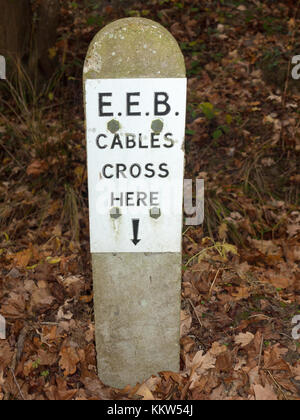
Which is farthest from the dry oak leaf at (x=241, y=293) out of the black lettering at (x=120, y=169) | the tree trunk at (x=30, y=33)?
the tree trunk at (x=30, y=33)

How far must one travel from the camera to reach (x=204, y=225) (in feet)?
11.9

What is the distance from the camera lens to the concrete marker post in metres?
1.72

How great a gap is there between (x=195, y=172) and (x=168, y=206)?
2.43 metres

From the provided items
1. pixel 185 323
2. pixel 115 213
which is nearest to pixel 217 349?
pixel 185 323

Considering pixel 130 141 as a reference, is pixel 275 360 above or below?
below

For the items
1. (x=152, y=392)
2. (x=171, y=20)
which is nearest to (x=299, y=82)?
(x=171, y=20)

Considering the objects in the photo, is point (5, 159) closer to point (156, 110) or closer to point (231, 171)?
point (231, 171)

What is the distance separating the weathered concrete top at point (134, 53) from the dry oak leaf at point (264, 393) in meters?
1.76

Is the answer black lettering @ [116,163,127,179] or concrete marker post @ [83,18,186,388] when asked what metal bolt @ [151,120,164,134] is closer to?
concrete marker post @ [83,18,186,388]

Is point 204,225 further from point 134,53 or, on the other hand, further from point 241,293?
point 134,53

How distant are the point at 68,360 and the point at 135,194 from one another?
1236mm

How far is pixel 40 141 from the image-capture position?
3.99m

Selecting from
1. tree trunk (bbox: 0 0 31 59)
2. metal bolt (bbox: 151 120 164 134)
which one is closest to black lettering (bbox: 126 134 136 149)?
metal bolt (bbox: 151 120 164 134)

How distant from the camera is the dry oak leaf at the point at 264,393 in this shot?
7.18ft
